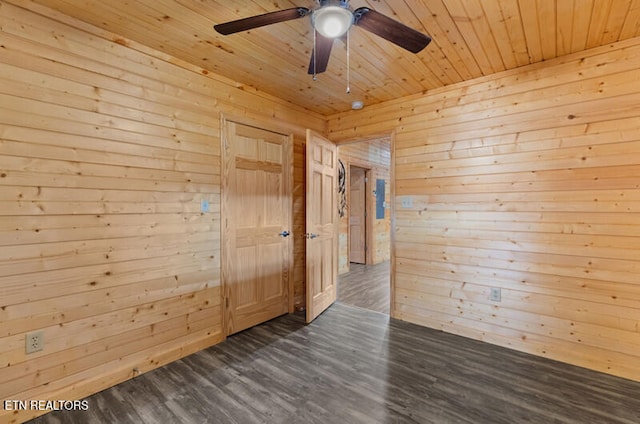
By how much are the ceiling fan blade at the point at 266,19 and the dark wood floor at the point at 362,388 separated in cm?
233

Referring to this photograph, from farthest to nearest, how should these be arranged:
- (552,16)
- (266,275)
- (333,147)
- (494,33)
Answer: (333,147) < (266,275) < (494,33) < (552,16)

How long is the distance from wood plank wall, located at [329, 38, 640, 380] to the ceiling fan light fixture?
6.34 feet

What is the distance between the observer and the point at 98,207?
212 centimetres

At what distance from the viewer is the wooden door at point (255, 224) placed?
2.97 metres

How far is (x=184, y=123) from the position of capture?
2604mm

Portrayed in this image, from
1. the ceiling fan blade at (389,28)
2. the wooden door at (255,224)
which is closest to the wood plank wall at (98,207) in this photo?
the wooden door at (255,224)

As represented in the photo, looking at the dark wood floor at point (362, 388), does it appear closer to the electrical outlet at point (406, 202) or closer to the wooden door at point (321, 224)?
the wooden door at point (321, 224)

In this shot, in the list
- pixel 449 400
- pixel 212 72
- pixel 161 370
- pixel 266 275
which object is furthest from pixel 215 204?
pixel 449 400

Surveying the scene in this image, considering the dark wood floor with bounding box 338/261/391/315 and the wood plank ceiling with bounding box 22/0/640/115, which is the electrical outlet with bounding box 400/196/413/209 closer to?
the wood plank ceiling with bounding box 22/0/640/115

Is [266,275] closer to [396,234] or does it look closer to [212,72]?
[396,234]

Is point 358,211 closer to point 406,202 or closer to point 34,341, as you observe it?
point 406,202

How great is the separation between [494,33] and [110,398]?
381cm

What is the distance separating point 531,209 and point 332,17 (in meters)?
2.36

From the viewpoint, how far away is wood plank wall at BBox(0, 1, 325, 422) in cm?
182
